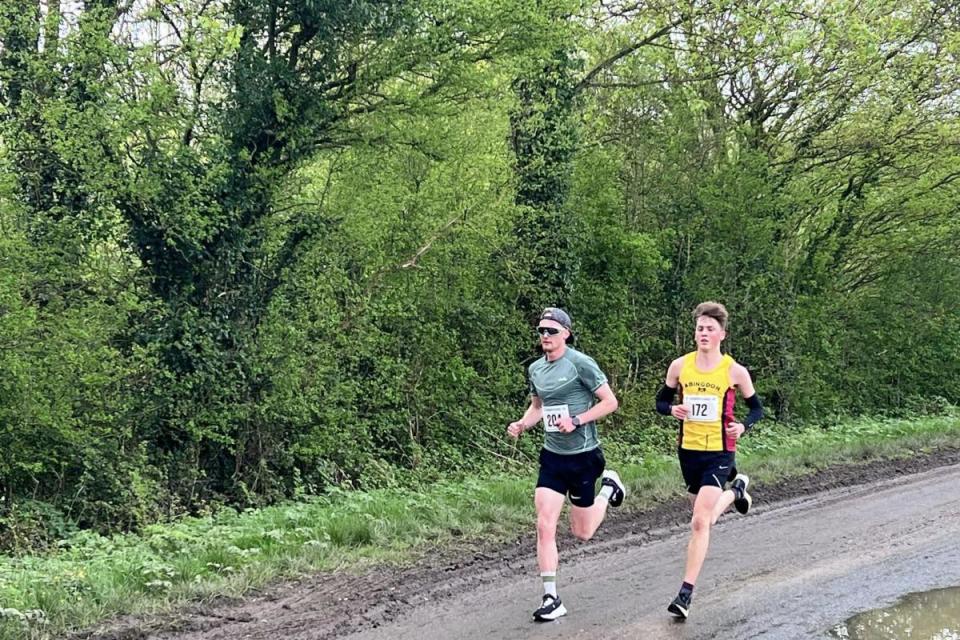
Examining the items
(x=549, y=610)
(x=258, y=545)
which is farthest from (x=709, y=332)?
(x=258, y=545)

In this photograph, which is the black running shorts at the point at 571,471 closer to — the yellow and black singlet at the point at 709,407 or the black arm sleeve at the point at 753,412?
the yellow and black singlet at the point at 709,407

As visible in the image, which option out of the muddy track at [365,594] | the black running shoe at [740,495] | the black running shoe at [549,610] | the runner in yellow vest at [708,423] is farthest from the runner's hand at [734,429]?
the muddy track at [365,594]

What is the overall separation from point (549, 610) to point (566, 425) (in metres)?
1.20

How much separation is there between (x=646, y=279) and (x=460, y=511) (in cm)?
847

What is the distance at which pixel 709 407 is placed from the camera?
547 centimetres

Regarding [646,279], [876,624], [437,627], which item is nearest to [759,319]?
[646,279]

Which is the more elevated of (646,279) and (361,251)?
(361,251)

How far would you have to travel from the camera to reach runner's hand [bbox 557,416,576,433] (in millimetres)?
5289

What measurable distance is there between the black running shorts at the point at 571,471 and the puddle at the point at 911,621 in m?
1.77

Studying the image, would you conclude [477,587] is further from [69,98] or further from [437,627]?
[69,98]

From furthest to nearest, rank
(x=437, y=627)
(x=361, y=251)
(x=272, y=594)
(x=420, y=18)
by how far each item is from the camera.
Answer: (x=361, y=251) → (x=420, y=18) → (x=272, y=594) → (x=437, y=627)

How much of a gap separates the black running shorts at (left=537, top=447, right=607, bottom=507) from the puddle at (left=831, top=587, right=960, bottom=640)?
177cm

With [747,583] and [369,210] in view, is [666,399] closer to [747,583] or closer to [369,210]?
[747,583]

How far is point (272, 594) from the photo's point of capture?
18.5 ft
